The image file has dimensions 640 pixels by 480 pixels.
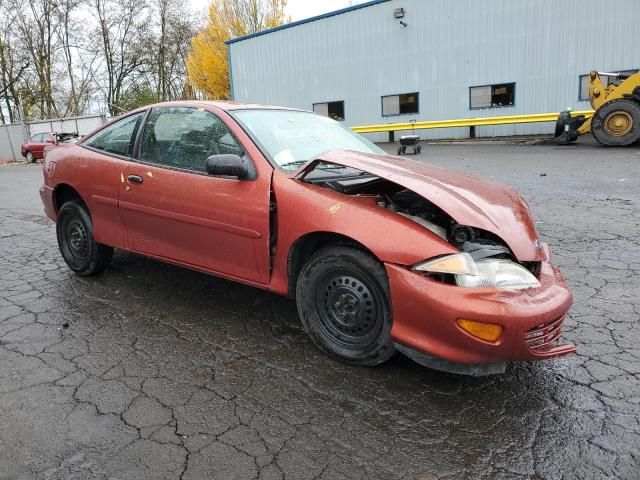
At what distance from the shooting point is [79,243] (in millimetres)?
4535

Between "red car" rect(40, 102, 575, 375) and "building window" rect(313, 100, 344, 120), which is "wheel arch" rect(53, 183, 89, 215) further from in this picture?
"building window" rect(313, 100, 344, 120)

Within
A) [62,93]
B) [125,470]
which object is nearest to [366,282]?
[125,470]

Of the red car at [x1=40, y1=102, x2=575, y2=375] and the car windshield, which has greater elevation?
the car windshield

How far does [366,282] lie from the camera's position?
2742 millimetres

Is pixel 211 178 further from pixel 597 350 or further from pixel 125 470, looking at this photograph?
pixel 597 350

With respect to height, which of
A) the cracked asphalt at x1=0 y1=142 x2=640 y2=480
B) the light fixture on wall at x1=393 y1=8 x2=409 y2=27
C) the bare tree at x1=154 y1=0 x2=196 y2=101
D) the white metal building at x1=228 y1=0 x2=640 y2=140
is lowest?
the cracked asphalt at x1=0 y1=142 x2=640 y2=480

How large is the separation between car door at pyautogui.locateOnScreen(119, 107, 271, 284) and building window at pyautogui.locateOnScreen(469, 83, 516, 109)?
19480 mm

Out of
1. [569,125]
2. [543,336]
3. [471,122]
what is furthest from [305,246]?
[471,122]

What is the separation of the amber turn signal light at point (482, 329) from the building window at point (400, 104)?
70.7 feet

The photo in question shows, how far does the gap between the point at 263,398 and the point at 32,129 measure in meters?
31.3

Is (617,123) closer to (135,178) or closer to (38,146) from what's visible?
(135,178)

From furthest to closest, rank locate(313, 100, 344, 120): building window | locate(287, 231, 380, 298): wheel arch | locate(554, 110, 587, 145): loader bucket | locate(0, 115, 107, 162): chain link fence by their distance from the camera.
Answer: locate(0, 115, 107, 162): chain link fence < locate(313, 100, 344, 120): building window < locate(554, 110, 587, 145): loader bucket < locate(287, 231, 380, 298): wheel arch

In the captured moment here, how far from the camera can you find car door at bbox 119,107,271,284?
321cm

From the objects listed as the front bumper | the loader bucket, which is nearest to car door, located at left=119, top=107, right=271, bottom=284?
the front bumper
